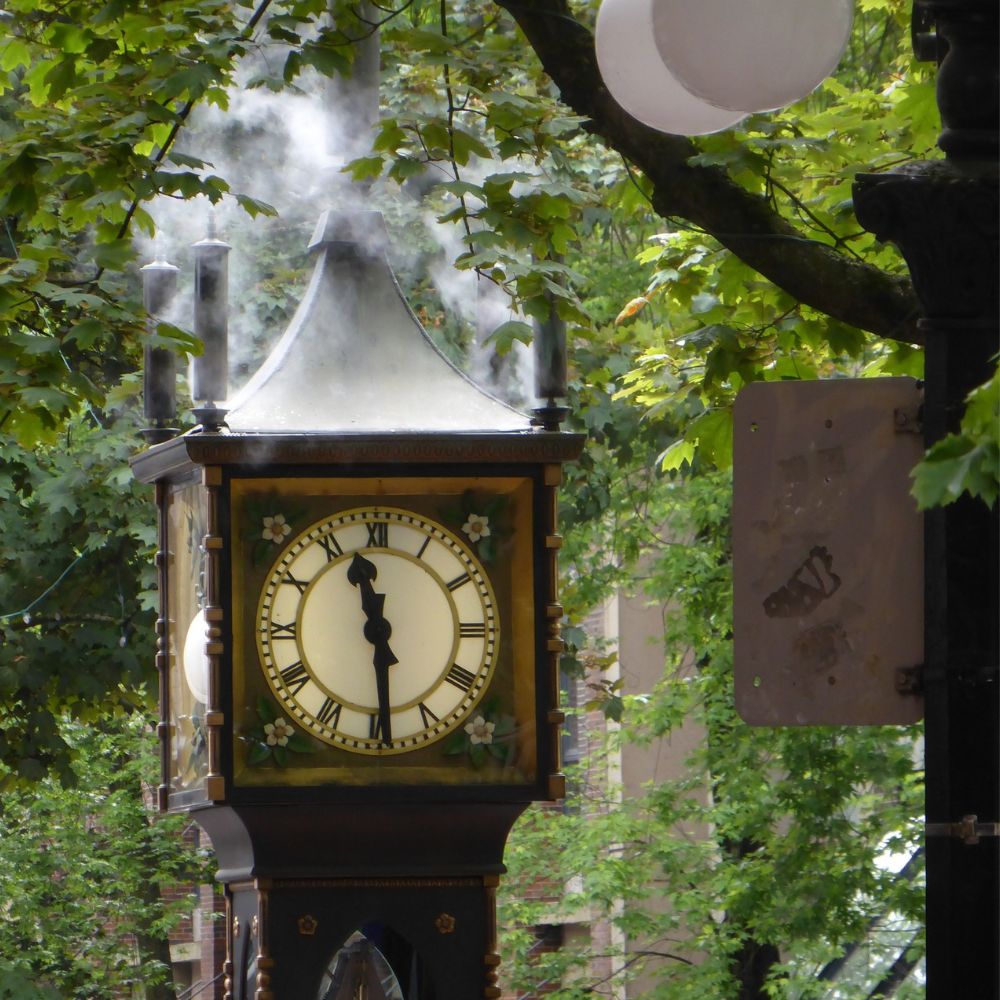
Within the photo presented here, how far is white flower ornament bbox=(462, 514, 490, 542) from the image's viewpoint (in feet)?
14.7

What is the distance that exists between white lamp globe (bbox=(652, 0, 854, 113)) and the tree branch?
53.2 inches

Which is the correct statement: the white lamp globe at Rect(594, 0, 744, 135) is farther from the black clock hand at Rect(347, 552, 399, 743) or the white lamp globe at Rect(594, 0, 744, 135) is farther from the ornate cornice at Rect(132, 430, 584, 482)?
the black clock hand at Rect(347, 552, 399, 743)

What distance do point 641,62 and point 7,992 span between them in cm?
810

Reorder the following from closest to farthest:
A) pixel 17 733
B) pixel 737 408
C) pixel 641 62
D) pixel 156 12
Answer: pixel 737 408 < pixel 641 62 < pixel 156 12 < pixel 17 733

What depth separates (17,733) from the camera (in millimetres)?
10297

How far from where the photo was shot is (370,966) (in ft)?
14.9

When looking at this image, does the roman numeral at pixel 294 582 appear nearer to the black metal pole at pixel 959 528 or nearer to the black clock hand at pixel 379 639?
the black clock hand at pixel 379 639

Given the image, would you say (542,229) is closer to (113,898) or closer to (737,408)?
(737,408)

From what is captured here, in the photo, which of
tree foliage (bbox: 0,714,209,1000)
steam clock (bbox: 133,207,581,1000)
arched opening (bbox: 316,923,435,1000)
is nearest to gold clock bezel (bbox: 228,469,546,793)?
steam clock (bbox: 133,207,581,1000)

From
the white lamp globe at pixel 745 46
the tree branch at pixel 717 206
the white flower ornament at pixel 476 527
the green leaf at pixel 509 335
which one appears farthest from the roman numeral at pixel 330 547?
the white lamp globe at pixel 745 46

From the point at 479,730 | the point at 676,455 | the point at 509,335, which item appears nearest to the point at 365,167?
the point at 509,335

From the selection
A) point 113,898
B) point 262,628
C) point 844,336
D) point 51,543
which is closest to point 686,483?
point 51,543

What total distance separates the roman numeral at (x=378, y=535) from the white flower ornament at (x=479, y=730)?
385mm

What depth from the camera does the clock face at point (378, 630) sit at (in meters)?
4.39
